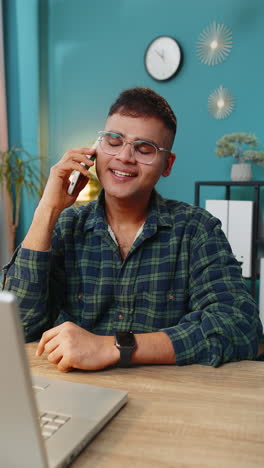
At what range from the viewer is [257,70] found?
351 cm

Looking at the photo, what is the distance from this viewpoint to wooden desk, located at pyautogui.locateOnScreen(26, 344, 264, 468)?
63 centimetres

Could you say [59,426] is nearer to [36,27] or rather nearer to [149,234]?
[149,234]

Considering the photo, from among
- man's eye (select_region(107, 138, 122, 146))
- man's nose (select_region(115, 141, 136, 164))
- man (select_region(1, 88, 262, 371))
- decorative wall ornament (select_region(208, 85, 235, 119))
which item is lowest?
man (select_region(1, 88, 262, 371))

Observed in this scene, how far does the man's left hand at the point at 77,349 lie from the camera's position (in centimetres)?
94

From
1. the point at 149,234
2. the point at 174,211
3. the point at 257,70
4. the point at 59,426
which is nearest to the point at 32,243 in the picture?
the point at 149,234

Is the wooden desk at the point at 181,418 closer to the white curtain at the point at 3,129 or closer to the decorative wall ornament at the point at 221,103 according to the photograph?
the decorative wall ornament at the point at 221,103

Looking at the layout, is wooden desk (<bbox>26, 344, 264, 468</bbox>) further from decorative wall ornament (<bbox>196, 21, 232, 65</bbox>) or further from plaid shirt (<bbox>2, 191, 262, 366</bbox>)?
decorative wall ornament (<bbox>196, 21, 232, 65</bbox>)

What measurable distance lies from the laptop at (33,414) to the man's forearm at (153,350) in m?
0.22

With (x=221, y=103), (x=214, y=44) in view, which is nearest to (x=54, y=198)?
(x=221, y=103)

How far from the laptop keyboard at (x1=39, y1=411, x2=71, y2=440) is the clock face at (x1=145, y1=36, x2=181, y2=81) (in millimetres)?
3431

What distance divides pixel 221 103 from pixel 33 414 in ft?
11.3

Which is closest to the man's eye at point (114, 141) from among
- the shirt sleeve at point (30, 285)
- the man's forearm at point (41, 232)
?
the man's forearm at point (41, 232)

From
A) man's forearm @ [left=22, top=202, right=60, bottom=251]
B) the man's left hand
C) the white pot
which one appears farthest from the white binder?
the man's left hand

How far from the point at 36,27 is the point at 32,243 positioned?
3368mm
